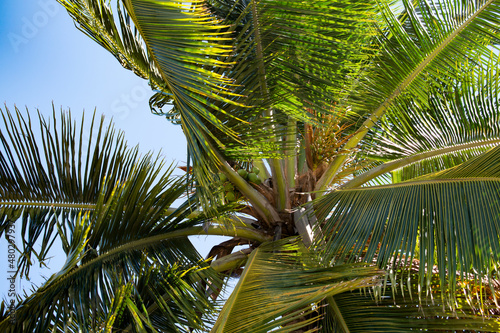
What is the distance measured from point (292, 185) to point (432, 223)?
1231 mm

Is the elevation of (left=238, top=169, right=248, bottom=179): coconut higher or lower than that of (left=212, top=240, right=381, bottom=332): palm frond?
higher

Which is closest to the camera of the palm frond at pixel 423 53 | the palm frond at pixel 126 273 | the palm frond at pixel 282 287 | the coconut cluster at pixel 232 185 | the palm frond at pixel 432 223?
the palm frond at pixel 282 287

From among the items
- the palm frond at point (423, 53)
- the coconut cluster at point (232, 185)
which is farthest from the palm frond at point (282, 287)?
the palm frond at point (423, 53)

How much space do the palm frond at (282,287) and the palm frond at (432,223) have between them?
15 cm

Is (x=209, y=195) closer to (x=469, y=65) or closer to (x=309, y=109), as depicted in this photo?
(x=309, y=109)

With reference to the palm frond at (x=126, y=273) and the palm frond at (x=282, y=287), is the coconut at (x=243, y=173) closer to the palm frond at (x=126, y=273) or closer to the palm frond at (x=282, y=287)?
the palm frond at (x=126, y=273)

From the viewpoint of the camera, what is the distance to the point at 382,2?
3324 mm

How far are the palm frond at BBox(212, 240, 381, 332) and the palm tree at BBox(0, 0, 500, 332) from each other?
1 centimetres

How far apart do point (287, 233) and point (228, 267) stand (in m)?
0.44

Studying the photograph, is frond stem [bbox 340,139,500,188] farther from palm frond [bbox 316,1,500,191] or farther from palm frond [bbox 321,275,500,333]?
palm frond [bbox 321,275,500,333]

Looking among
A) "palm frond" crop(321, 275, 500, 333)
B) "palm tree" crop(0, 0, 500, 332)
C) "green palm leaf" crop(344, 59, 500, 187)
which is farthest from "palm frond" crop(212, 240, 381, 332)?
"green palm leaf" crop(344, 59, 500, 187)

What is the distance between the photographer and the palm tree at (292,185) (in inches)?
96.7

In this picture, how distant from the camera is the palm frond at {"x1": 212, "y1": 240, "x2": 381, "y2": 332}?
6.81ft

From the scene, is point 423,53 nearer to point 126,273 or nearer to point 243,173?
point 243,173
